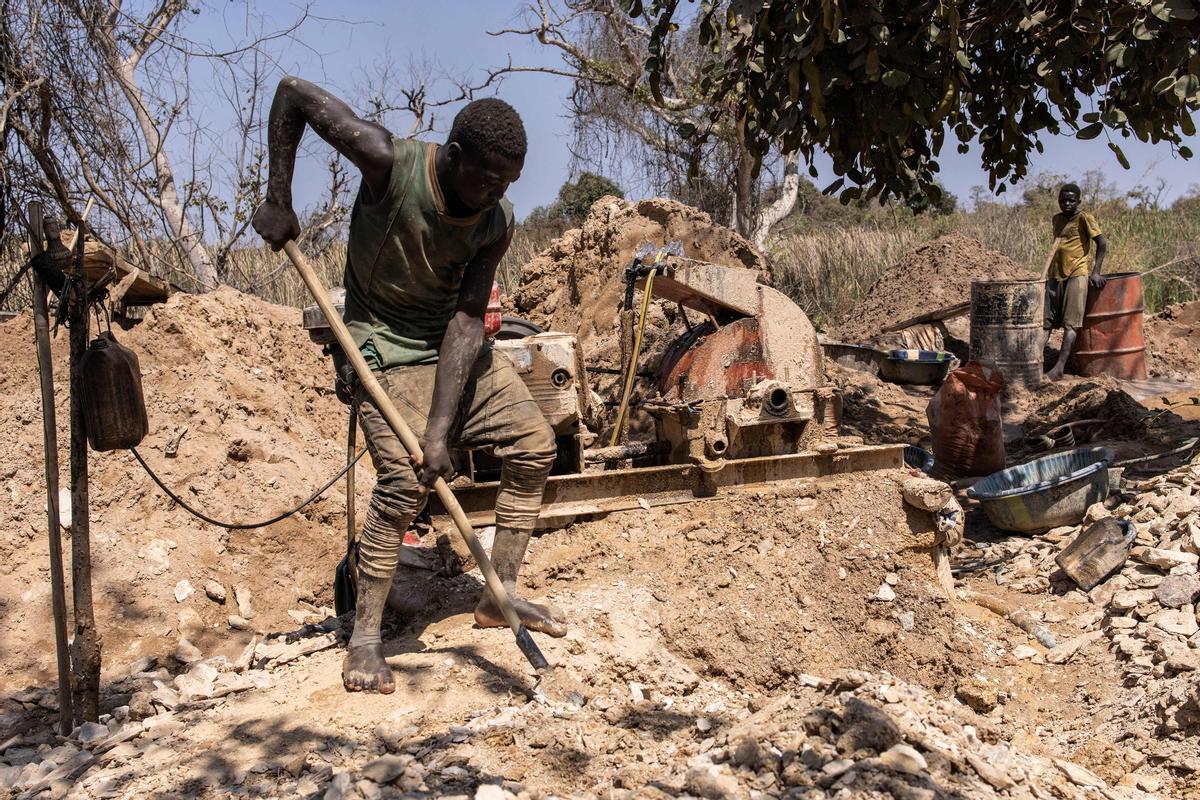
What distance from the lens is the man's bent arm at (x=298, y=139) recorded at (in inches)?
124

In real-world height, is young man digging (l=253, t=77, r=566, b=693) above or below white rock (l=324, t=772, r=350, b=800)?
above

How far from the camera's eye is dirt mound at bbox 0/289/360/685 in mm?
4695

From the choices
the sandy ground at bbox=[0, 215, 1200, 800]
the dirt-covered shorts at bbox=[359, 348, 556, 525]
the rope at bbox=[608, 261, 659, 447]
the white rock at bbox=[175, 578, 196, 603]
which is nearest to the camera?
the sandy ground at bbox=[0, 215, 1200, 800]

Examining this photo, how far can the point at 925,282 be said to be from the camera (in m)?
12.6

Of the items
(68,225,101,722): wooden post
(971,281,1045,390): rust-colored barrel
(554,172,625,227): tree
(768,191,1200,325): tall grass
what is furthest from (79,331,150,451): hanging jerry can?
(554,172,625,227): tree

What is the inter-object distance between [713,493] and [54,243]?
3.21m

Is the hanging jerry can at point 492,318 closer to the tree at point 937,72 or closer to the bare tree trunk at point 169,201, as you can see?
the tree at point 937,72

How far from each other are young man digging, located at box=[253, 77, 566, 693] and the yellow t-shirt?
8212 mm

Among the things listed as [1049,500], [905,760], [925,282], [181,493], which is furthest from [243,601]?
[925,282]

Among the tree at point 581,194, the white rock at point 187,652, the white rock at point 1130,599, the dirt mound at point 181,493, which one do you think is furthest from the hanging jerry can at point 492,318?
the tree at point 581,194

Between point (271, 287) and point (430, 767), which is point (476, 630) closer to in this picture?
point (430, 767)

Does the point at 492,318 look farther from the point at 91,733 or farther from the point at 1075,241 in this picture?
the point at 1075,241

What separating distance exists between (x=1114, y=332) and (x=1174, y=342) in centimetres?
234

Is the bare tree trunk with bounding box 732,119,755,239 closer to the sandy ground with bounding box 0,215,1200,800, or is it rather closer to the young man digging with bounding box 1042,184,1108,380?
the young man digging with bounding box 1042,184,1108,380
